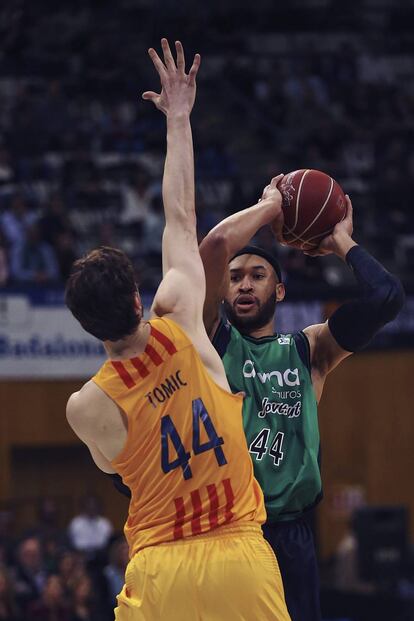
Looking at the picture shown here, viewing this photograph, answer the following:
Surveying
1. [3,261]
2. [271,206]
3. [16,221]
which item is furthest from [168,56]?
[16,221]

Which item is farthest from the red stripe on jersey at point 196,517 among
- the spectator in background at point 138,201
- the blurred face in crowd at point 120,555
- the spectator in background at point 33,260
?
the spectator in background at point 138,201

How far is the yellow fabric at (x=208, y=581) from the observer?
4.36m

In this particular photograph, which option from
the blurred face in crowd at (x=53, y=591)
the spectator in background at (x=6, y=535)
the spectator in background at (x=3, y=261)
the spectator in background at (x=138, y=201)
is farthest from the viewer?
the spectator in background at (x=138, y=201)

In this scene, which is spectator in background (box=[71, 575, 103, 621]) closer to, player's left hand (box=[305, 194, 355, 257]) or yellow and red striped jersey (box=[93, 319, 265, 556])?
player's left hand (box=[305, 194, 355, 257])

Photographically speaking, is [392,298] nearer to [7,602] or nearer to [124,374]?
[124,374]

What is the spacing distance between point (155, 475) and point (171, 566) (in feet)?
1.03

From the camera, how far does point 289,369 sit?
5758 millimetres

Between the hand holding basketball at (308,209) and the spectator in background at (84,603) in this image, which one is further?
the spectator in background at (84,603)

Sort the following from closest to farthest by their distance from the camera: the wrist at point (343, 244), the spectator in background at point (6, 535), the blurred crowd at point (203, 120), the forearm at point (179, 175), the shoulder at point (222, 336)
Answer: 1. the forearm at point (179, 175)
2. the wrist at point (343, 244)
3. the shoulder at point (222, 336)
4. the spectator in background at point (6, 535)
5. the blurred crowd at point (203, 120)

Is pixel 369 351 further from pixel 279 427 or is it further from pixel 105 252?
pixel 105 252

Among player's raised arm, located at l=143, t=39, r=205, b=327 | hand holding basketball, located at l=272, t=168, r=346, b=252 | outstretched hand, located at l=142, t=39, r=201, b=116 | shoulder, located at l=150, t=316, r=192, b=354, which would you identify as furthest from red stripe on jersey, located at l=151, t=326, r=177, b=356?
hand holding basketball, located at l=272, t=168, r=346, b=252

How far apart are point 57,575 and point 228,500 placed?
855cm

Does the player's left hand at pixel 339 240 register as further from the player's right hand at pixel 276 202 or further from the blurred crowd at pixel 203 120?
the blurred crowd at pixel 203 120

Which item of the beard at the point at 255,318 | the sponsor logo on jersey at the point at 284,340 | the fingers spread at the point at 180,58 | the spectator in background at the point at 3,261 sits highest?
the spectator in background at the point at 3,261
